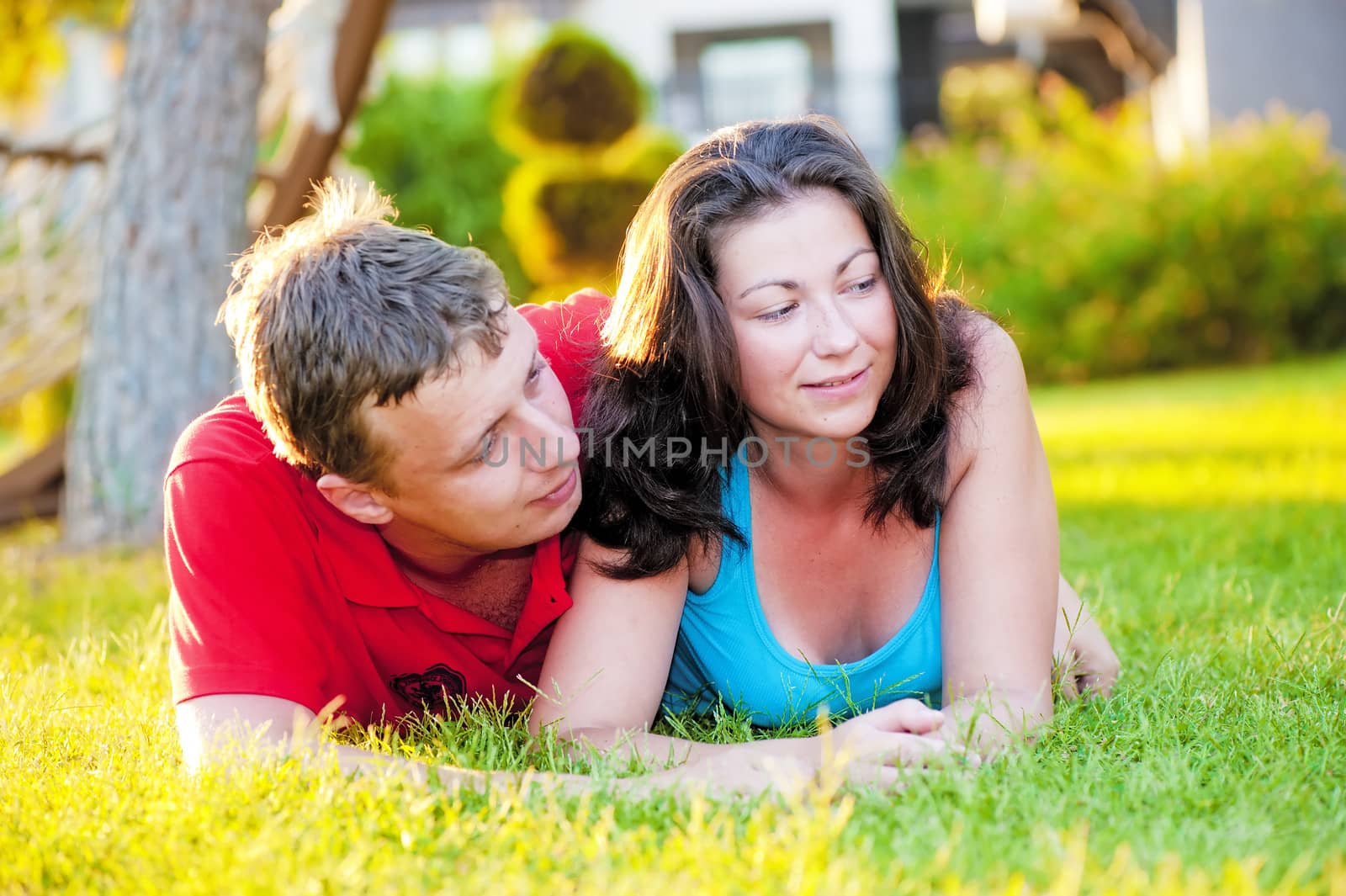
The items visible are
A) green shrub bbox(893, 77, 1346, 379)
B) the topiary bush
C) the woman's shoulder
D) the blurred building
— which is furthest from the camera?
the blurred building

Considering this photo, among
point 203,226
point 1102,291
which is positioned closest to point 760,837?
point 203,226

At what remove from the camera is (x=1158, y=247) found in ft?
34.3

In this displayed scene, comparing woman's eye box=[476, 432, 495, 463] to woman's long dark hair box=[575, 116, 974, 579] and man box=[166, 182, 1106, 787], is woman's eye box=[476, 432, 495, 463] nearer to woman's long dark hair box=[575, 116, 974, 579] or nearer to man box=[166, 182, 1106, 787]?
man box=[166, 182, 1106, 787]

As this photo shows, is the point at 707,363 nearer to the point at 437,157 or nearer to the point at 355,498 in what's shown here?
the point at 355,498

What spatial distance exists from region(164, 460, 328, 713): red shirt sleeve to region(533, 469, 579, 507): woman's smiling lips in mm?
436

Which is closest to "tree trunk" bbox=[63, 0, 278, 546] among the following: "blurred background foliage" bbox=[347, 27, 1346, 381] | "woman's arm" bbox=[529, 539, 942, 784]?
"woman's arm" bbox=[529, 539, 942, 784]

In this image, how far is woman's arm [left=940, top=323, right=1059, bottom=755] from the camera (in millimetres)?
2260

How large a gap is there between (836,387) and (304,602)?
3.28 ft

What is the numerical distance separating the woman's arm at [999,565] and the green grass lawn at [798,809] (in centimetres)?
11

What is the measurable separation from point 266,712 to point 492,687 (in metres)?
0.51

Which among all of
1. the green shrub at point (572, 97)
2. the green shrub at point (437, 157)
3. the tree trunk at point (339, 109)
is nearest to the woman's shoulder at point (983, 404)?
the tree trunk at point (339, 109)

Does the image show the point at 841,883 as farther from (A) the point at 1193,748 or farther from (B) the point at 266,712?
(B) the point at 266,712

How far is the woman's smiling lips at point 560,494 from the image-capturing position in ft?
7.39

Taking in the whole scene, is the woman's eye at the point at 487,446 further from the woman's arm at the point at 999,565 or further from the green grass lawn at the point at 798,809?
the woman's arm at the point at 999,565
